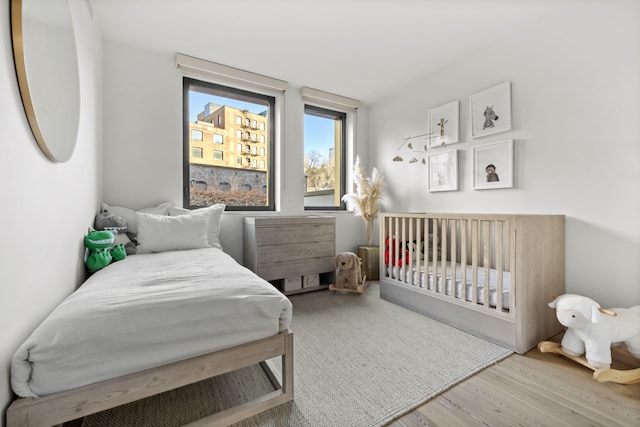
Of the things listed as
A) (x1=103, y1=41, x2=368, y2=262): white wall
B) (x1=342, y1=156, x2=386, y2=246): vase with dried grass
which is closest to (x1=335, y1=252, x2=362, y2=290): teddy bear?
(x1=342, y1=156, x2=386, y2=246): vase with dried grass

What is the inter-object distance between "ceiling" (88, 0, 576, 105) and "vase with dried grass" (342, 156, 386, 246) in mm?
1191

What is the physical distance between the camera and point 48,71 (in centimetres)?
105

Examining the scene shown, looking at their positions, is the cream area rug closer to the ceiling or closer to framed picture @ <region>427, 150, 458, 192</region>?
framed picture @ <region>427, 150, 458, 192</region>

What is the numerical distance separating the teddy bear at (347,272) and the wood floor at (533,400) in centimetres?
143

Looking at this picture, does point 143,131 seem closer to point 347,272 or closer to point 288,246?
Answer: point 288,246

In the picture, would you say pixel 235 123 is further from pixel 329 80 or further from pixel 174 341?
pixel 174 341

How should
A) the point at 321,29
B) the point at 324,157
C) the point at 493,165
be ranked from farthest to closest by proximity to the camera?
1. the point at 324,157
2. the point at 493,165
3. the point at 321,29

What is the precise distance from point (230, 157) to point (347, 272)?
6.00 feet

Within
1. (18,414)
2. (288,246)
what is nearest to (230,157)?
(288,246)

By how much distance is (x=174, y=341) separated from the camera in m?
0.94

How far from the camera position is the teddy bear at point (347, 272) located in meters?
2.75

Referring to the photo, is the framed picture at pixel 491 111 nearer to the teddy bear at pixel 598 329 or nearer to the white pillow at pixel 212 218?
the teddy bear at pixel 598 329

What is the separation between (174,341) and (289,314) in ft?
1.49

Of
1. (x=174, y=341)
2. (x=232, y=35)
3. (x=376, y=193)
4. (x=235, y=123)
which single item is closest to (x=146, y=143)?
(x=235, y=123)
